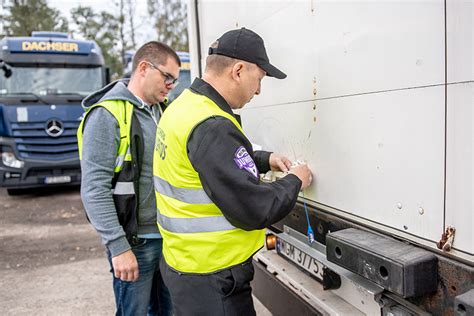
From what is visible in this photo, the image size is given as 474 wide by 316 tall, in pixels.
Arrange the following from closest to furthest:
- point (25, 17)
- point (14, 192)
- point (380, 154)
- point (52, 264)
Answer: point (380, 154) < point (52, 264) < point (14, 192) < point (25, 17)

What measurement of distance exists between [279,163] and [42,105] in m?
6.77

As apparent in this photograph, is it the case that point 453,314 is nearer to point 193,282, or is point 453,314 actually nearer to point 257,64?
point 193,282

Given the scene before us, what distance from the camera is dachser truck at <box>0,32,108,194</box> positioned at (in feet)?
24.3

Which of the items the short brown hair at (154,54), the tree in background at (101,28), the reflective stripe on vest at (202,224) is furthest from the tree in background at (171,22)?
the reflective stripe on vest at (202,224)

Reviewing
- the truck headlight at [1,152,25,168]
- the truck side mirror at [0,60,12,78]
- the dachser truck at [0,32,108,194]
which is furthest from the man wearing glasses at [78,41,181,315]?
the truck side mirror at [0,60,12,78]

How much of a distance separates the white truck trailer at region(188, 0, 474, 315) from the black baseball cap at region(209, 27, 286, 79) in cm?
23

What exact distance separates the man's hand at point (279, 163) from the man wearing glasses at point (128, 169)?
2.06 feet

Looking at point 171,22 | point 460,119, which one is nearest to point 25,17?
point 171,22

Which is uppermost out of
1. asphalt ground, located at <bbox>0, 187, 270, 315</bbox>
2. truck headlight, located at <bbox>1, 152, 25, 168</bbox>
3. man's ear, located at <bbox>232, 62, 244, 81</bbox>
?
man's ear, located at <bbox>232, 62, 244, 81</bbox>

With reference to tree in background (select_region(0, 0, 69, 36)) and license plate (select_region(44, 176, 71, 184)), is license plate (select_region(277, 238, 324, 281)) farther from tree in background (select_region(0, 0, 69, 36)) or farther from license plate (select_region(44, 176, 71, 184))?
tree in background (select_region(0, 0, 69, 36))

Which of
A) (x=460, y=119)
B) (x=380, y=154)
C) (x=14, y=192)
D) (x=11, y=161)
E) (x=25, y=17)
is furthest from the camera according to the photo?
(x=25, y=17)

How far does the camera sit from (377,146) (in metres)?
1.43

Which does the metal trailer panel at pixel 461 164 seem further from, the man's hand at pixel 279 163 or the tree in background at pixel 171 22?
the tree in background at pixel 171 22

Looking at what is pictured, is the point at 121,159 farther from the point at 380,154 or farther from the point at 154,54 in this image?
the point at 380,154
